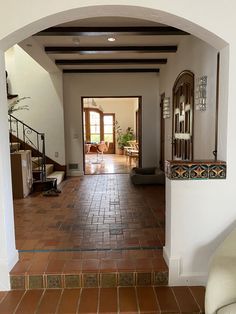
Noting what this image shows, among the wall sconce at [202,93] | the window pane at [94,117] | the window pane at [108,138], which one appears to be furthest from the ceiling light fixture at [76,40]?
the window pane at [108,138]

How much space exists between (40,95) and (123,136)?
6.95 m

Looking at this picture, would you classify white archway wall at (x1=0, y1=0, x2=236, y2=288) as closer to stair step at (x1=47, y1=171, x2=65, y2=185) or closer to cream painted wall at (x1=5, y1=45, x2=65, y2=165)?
stair step at (x1=47, y1=171, x2=65, y2=185)

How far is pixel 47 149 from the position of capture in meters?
6.99

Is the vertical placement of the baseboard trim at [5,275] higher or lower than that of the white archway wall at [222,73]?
lower

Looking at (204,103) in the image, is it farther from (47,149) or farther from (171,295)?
(47,149)

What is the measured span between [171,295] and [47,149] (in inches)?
215

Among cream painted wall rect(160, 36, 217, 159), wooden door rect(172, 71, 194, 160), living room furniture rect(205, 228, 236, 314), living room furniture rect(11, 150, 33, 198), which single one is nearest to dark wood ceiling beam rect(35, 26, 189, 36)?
cream painted wall rect(160, 36, 217, 159)

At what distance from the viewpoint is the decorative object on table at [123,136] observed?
522 inches

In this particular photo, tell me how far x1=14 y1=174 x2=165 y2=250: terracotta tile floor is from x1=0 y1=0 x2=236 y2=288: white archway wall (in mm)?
559

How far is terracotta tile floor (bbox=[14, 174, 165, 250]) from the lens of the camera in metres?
2.83

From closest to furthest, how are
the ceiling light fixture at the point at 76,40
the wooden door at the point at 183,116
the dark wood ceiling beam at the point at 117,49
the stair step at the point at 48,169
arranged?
the wooden door at the point at 183,116 < the ceiling light fixture at the point at 76,40 < the dark wood ceiling beam at the point at 117,49 < the stair step at the point at 48,169

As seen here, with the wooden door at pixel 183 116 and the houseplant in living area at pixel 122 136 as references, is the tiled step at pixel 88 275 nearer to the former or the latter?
the wooden door at pixel 183 116

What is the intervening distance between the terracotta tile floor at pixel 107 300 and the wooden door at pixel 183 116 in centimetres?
252

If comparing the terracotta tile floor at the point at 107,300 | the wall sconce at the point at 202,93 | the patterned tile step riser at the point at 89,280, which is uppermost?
the wall sconce at the point at 202,93
